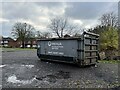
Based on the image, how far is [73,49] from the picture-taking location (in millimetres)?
9906

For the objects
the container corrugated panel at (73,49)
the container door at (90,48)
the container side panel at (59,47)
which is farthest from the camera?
the container side panel at (59,47)

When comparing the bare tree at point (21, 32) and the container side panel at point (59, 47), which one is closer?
the container side panel at point (59, 47)

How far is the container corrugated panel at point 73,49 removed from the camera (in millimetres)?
9617

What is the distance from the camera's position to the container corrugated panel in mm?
9617

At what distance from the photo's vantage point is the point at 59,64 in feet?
35.6

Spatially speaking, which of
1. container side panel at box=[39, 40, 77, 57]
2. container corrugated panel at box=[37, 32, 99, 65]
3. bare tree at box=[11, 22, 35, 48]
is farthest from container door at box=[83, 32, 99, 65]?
bare tree at box=[11, 22, 35, 48]

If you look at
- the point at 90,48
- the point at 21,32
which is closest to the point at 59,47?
the point at 90,48

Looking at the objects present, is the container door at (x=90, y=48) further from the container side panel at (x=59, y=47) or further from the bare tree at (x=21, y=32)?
the bare tree at (x=21, y=32)

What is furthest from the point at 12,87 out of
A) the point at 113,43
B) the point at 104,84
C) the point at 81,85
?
the point at 113,43

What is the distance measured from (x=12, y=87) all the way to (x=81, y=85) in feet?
8.02

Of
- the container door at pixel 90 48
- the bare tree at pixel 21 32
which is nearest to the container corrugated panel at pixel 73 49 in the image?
the container door at pixel 90 48

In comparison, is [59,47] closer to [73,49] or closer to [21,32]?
[73,49]

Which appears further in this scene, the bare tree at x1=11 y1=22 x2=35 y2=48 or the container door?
the bare tree at x1=11 y1=22 x2=35 y2=48

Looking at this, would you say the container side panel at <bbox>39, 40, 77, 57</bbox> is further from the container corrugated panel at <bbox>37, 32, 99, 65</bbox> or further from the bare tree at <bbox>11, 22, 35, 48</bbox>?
the bare tree at <bbox>11, 22, 35, 48</bbox>
